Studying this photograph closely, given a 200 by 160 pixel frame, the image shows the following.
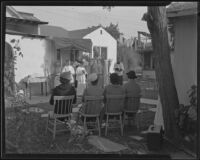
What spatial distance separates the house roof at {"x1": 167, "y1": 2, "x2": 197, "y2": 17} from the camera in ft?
15.7

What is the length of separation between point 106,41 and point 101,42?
0.33 metres

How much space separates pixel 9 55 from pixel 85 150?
242 cm

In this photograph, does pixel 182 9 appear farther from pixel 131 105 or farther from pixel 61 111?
pixel 61 111

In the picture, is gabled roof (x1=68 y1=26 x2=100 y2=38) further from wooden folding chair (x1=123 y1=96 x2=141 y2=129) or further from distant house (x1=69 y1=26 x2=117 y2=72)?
wooden folding chair (x1=123 y1=96 x2=141 y2=129)

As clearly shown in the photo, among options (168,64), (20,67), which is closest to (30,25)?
(20,67)

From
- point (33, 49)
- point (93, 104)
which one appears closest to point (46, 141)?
point (93, 104)

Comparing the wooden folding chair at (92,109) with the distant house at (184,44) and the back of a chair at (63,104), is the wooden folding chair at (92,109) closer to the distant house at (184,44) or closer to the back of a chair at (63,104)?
the back of a chair at (63,104)

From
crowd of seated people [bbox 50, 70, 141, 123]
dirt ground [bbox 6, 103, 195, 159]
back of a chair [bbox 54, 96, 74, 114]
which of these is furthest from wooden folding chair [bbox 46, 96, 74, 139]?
dirt ground [bbox 6, 103, 195, 159]

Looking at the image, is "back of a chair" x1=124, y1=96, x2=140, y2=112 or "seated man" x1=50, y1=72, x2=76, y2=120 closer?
"seated man" x1=50, y1=72, x2=76, y2=120

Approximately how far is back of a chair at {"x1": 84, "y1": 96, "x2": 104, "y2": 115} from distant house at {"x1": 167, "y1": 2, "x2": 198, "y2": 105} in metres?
1.58

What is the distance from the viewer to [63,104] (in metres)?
5.05

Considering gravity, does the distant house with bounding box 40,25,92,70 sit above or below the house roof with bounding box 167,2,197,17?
below

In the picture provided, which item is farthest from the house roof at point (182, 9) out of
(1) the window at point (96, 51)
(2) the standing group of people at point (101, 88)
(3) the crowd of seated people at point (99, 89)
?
(1) the window at point (96, 51)

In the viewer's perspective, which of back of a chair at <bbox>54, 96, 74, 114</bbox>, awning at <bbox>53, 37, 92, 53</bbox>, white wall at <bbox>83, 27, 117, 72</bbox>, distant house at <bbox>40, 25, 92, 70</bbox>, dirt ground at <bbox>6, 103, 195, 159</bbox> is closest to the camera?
dirt ground at <bbox>6, 103, 195, 159</bbox>
